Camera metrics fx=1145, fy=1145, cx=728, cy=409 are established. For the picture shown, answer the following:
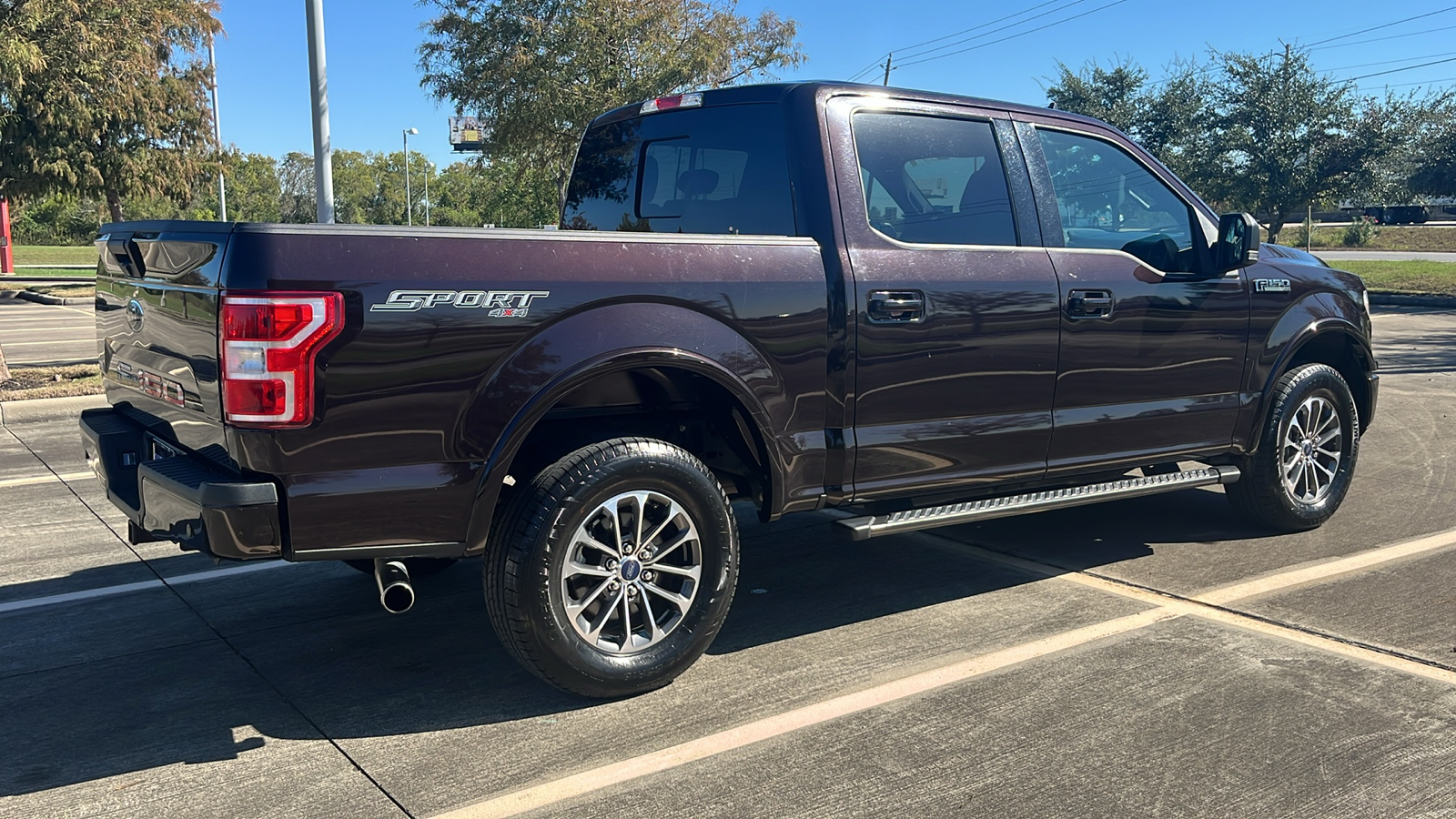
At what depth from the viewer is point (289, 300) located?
315cm

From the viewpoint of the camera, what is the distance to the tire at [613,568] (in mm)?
3553

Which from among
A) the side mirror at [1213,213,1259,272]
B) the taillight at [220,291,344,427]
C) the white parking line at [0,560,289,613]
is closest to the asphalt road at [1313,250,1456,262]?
the side mirror at [1213,213,1259,272]

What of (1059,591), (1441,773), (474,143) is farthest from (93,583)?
(474,143)

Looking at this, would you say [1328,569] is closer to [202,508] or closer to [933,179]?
[933,179]

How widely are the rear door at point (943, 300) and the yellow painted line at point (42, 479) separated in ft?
17.3

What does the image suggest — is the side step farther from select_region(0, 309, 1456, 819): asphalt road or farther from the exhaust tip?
the exhaust tip

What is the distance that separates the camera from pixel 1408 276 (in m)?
27.2

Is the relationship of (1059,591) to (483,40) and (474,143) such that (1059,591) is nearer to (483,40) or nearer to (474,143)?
(483,40)

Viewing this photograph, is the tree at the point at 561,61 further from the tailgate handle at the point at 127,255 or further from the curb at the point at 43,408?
the tailgate handle at the point at 127,255

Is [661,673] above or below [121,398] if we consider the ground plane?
below

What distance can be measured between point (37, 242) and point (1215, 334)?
2600 inches

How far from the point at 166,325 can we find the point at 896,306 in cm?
247

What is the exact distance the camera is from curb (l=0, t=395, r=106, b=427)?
9445 mm

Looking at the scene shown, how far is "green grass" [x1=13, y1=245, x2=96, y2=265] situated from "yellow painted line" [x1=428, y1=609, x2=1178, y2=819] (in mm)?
44896
